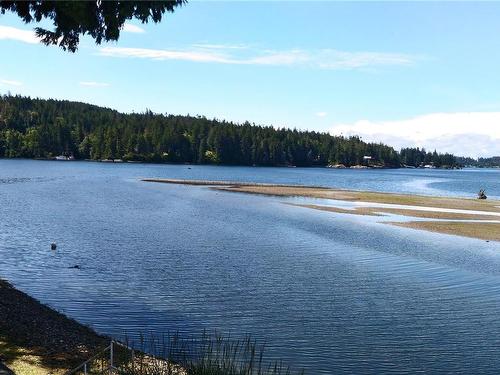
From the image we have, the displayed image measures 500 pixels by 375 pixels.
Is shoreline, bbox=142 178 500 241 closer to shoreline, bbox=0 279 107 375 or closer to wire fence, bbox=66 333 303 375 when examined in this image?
wire fence, bbox=66 333 303 375

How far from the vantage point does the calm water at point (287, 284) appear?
19734 mm

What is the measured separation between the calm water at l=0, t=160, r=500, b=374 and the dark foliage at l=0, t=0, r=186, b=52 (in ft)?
36.0

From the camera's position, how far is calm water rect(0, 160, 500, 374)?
64.7 feet

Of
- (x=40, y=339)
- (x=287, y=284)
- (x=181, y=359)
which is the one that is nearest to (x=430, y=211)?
(x=287, y=284)

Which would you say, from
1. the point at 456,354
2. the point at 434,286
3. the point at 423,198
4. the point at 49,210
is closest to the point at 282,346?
the point at 456,354

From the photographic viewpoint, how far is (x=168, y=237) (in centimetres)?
4181

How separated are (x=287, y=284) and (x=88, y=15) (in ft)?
60.9

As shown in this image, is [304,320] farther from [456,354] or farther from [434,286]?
[434,286]

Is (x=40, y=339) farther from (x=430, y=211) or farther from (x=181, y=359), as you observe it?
(x=430, y=211)

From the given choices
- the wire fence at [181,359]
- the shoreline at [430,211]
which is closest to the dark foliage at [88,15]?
the wire fence at [181,359]

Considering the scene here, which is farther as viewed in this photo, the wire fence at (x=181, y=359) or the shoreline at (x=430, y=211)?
the shoreline at (x=430, y=211)

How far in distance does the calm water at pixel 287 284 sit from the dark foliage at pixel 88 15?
11.0m

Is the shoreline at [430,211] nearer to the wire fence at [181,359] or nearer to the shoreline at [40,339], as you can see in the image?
the wire fence at [181,359]

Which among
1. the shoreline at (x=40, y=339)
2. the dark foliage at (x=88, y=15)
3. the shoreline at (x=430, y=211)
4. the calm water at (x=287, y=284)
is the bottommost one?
the calm water at (x=287, y=284)
